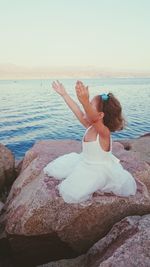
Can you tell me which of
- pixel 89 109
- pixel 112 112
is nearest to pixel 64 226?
pixel 89 109

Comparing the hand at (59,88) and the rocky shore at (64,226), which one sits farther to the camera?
the hand at (59,88)

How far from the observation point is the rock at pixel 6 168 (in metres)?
9.65

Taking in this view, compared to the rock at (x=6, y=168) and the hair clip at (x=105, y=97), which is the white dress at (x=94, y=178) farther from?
the rock at (x=6, y=168)

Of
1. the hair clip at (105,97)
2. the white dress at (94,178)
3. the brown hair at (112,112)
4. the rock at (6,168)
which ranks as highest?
A: the hair clip at (105,97)

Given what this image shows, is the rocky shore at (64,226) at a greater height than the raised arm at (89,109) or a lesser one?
lesser

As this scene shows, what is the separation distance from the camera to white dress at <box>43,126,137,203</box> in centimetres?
629

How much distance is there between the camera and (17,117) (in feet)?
107

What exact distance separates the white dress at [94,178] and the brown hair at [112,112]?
17.2 inches

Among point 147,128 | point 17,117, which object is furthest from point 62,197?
point 17,117

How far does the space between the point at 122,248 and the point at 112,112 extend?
101 inches

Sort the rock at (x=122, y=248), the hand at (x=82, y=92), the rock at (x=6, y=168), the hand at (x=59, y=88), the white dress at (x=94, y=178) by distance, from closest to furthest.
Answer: the rock at (x=122, y=248) → the hand at (x=82, y=92) → the white dress at (x=94, y=178) → the hand at (x=59, y=88) → the rock at (x=6, y=168)

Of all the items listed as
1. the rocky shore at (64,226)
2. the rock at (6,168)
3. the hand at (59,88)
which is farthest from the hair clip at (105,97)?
the rock at (6,168)

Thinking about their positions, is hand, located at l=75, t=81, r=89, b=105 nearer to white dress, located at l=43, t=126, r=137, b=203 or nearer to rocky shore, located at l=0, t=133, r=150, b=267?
white dress, located at l=43, t=126, r=137, b=203

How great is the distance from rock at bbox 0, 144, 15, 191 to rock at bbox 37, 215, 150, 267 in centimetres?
363
